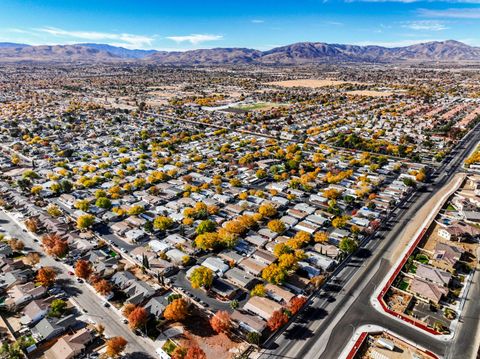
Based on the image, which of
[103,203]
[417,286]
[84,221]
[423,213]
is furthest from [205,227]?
[423,213]

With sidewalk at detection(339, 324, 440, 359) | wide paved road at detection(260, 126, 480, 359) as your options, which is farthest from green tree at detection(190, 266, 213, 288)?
sidewalk at detection(339, 324, 440, 359)

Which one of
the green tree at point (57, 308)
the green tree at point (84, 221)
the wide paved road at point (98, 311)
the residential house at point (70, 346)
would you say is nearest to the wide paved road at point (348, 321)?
the wide paved road at point (98, 311)

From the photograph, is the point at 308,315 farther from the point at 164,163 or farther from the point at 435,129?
the point at 435,129

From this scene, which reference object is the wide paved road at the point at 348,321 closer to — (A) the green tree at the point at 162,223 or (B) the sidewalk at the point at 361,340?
(B) the sidewalk at the point at 361,340

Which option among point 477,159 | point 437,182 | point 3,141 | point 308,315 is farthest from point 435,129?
point 3,141

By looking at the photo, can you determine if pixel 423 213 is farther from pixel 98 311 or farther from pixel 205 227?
pixel 98 311

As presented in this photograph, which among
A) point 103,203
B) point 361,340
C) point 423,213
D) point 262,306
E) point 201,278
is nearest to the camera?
point 361,340

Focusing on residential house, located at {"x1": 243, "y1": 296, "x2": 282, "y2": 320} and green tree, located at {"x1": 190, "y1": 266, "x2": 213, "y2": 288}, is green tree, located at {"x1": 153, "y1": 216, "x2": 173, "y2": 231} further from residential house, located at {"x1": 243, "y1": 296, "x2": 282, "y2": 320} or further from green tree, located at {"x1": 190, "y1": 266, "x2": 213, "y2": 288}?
residential house, located at {"x1": 243, "y1": 296, "x2": 282, "y2": 320}
